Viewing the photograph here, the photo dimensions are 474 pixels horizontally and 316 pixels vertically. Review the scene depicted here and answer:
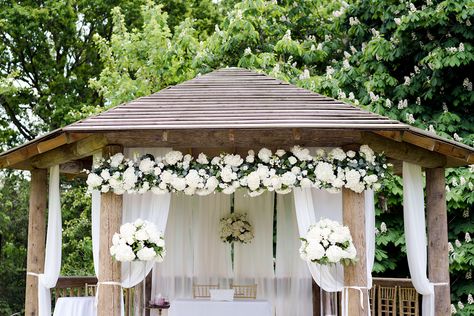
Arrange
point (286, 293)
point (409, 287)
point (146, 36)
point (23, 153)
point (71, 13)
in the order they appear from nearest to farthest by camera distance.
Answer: point (23, 153) → point (409, 287) → point (286, 293) → point (146, 36) → point (71, 13)

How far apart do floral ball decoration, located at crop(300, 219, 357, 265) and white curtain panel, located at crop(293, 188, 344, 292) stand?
0.25 m

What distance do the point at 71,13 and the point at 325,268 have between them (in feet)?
38.0

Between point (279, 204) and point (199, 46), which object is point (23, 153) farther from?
point (199, 46)

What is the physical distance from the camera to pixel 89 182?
6.38 m

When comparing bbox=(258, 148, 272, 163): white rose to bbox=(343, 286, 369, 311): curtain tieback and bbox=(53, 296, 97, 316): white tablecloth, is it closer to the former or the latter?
bbox=(343, 286, 369, 311): curtain tieback

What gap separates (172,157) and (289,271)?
11.3ft

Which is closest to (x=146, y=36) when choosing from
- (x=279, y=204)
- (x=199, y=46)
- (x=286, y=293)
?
(x=199, y=46)

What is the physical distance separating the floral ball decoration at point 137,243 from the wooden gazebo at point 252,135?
208 millimetres

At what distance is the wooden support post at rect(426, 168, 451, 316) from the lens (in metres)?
7.25

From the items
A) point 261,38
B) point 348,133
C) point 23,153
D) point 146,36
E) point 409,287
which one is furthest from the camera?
point 146,36

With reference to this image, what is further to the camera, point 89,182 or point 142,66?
point 142,66

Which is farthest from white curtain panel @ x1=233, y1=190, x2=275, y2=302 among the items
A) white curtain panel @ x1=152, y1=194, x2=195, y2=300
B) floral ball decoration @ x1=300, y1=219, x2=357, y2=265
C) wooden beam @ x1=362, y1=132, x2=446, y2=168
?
floral ball decoration @ x1=300, y1=219, x2=357, y2=265

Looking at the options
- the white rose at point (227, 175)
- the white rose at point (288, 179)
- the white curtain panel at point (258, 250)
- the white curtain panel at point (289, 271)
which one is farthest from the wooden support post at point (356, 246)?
the white curtain panel at point (258, 250)

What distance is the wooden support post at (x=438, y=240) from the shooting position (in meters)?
7.25
